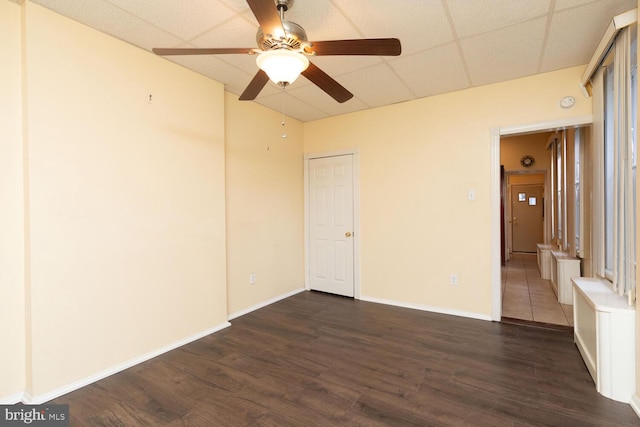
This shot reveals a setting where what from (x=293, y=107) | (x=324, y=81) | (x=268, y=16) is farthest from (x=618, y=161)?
(x=293, y=107)

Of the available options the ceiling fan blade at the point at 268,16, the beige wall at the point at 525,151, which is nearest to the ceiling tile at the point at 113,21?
the ceiling fan blade at the point at 268,16

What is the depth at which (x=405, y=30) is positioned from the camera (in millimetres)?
2260

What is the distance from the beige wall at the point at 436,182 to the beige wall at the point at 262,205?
922 mm

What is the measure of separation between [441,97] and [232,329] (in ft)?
11.7

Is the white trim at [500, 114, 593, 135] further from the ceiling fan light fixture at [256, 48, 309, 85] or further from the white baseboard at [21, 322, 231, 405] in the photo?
the white baseboard at [21, 322, 231, 405]

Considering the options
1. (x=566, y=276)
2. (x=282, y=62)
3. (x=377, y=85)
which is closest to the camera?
(x=282, y=62)

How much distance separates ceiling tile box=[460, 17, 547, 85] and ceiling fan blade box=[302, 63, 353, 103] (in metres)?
1.17

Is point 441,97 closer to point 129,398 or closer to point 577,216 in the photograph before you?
point 577,216

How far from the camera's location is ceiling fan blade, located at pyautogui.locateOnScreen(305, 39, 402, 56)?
1.58 metres

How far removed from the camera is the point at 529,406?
1892 millimetres

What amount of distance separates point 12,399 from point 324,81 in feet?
9.74

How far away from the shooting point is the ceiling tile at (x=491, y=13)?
1978 mm

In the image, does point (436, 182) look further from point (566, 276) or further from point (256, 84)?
point (256, 84)

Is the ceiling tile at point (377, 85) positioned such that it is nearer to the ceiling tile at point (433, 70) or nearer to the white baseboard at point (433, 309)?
the ceiling tile at point (433, 70)
